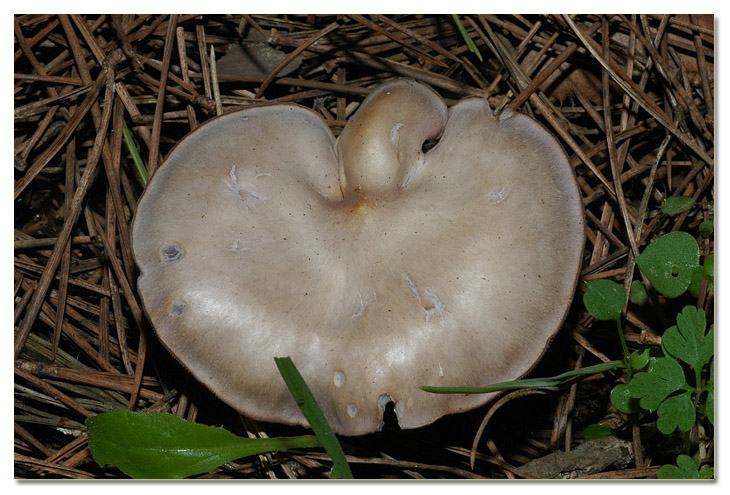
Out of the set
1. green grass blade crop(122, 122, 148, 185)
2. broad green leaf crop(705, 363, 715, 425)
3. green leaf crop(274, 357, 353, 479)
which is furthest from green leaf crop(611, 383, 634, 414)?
green grass blade crop(122, 122, 148, 185)

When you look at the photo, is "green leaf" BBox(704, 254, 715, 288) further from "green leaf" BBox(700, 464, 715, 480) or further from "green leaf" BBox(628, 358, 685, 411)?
"green leaf" BBox(700, 464, 715, 480)

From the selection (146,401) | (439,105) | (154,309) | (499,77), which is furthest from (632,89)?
(146,401)

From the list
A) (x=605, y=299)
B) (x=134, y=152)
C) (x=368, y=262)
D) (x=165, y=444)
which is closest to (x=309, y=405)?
(x=368, y=262)

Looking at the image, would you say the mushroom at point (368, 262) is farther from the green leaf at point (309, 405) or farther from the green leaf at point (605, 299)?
the green leaf at point (605, 299)

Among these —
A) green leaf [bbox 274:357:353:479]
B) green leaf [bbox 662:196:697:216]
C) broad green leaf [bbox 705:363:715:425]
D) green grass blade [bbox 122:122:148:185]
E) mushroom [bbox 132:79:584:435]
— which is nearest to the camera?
green leaf [bbox 274:357:353:479]

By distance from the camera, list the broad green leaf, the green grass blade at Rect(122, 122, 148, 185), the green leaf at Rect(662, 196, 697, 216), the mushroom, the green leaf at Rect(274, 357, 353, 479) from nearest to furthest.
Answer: the green leaf at Rect(274, 357, 353, 479)
the mushroom
the broad green leaf
the green leaf at Rect(662, 196, 697, 216)
the green grass blade at Rect(122, 122, 148, 185)

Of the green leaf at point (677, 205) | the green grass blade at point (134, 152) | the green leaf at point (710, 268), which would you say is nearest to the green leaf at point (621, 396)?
the green leaf at point (710, 268)
